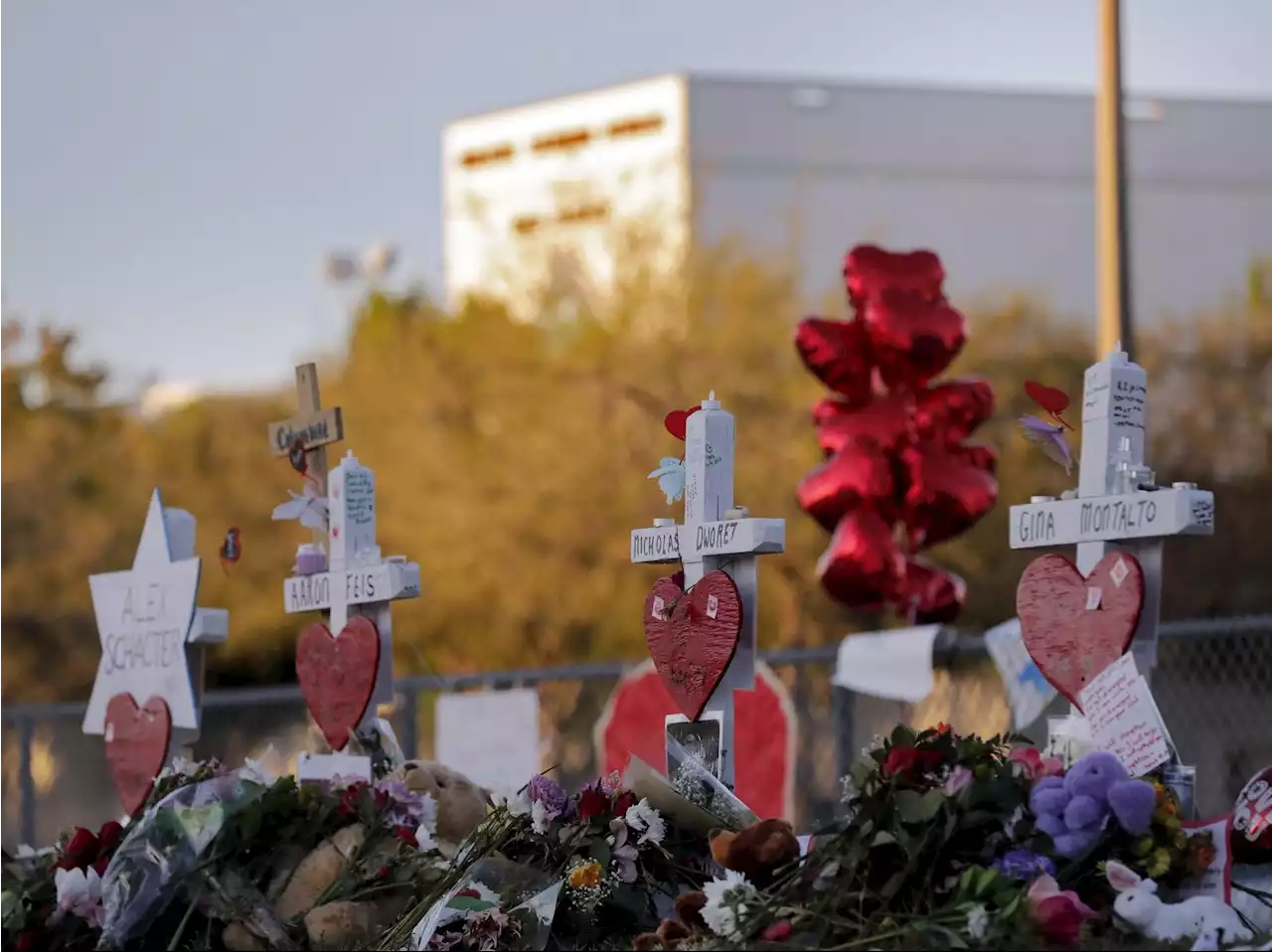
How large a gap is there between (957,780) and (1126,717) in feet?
2.46

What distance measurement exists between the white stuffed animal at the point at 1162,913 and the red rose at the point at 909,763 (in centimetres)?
34

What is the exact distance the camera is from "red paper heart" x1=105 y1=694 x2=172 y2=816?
577 centimetres

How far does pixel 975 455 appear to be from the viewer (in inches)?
341

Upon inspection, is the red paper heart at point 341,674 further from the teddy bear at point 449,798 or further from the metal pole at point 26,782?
the metal pole at point 26,782

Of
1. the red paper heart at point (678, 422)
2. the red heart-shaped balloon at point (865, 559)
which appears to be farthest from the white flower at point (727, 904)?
the red heart-shaped balloon at point (865, 559)

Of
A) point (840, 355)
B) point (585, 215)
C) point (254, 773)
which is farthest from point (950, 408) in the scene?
point (585, 215)

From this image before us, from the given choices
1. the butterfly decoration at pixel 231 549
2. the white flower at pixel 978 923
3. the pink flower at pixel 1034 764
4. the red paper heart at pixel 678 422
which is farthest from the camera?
the butterfly decoration at pixel 231 549

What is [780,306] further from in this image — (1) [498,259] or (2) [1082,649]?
(2) [1082,649]

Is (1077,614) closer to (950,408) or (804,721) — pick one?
(950,408)

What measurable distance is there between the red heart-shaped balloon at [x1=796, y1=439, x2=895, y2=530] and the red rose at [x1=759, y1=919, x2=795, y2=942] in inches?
215

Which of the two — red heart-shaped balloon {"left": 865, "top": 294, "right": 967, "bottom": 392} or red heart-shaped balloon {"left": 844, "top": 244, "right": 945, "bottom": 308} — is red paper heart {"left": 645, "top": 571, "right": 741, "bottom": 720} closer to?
red heart-shaped balloon {"left": 865, "top": 294, "right": 967, "bottom": 392}

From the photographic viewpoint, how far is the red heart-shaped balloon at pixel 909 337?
8.55 m

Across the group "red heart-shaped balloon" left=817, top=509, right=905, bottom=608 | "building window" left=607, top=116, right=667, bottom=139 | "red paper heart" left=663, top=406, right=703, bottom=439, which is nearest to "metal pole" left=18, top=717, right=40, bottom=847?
"red heart-shaped balloon" left=817, top=509, right=905, bottom=608

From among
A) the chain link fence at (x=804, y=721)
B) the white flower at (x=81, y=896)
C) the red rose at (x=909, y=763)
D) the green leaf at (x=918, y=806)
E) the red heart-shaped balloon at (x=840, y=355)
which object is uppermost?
the red heart-shaped balloon at (x=840, y=355)
